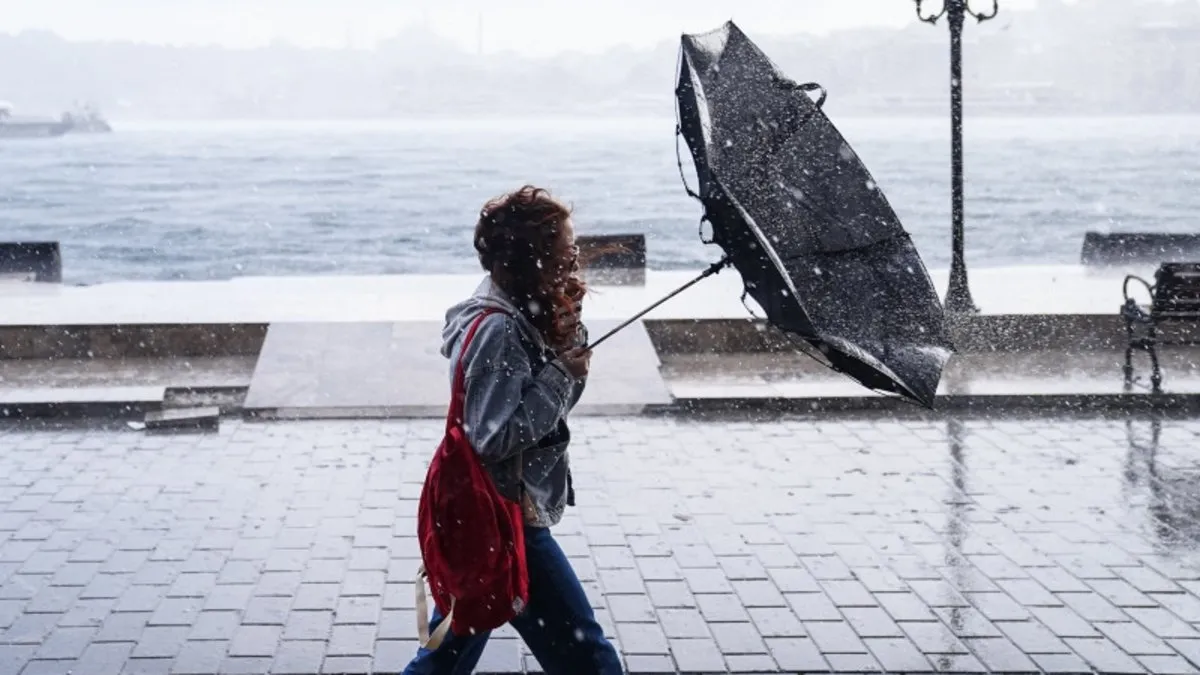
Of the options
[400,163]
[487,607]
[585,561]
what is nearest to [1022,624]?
[585,561]

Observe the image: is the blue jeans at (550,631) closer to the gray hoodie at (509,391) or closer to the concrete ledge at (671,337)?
the gray hoodie at (509,391)

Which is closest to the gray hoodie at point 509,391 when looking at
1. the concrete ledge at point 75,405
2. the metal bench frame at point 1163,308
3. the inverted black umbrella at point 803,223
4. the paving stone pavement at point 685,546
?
the inverted black umbrella at point 803,223

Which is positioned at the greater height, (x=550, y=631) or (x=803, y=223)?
(x=803, y=223)

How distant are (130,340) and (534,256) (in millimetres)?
9223

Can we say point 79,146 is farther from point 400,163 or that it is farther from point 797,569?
point 797,569

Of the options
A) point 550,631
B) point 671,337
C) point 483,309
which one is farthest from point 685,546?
point 671,337

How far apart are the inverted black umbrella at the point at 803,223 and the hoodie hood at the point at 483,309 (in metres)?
0.27

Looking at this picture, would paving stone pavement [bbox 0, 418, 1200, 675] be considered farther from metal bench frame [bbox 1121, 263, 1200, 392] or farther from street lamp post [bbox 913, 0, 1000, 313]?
street lamp post [bbox 913, 0, 1000, 313]

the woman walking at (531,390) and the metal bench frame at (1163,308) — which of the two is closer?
the woman walking at (531,390)

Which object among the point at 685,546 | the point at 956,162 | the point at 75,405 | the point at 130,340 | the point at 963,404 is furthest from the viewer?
the point at 956,162

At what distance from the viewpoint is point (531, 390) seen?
3.34 meters

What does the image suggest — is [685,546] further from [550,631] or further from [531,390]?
[531,390]

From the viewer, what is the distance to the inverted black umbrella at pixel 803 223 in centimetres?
340

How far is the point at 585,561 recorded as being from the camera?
6574 mm
